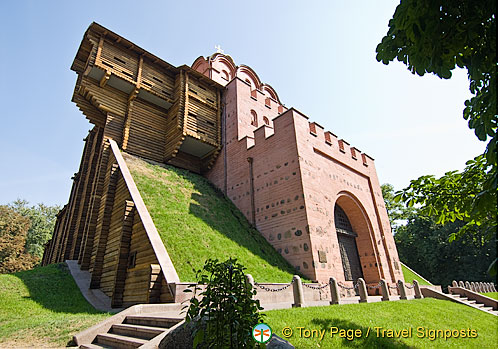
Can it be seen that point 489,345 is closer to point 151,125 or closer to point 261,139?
point 261,139

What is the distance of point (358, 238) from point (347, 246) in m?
1.26

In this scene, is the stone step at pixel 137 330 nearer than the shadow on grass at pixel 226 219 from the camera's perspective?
Yes

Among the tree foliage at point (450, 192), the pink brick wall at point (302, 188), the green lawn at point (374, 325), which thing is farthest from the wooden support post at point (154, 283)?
the tree foliage at point (450, 192)

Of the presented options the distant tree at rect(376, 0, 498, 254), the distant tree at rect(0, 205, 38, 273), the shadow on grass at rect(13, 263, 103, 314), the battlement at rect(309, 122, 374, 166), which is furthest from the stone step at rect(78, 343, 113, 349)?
the distant tree at rect(0, 205, 38, 273)

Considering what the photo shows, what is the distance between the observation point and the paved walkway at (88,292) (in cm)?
884

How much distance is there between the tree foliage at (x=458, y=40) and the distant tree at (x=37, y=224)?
131 ft

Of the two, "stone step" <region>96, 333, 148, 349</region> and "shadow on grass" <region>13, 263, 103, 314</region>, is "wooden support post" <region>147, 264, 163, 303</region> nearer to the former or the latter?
"stone step" <region>96, 333, 148, 349</region>

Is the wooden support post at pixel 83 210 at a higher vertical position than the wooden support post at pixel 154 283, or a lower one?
higher

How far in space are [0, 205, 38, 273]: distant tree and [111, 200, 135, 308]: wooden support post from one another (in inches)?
952

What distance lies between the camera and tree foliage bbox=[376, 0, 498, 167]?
2434 mm

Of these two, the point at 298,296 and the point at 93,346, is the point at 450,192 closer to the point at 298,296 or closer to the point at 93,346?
the point at 298,296

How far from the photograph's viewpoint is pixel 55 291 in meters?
9.59

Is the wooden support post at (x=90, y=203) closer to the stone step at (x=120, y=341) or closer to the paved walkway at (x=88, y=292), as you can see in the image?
the paved walkway at (x=88, y=292)

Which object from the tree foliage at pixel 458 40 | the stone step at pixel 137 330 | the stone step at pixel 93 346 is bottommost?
the stone step at pixel 93 346
